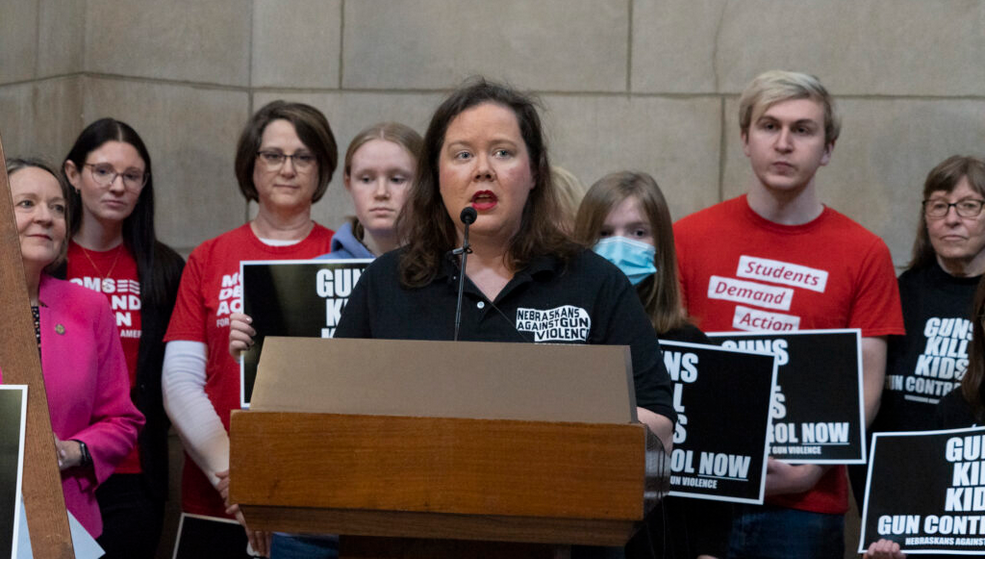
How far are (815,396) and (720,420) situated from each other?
0.40 meters

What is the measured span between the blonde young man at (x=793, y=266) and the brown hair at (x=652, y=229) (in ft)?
1.35

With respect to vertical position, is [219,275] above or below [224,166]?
below

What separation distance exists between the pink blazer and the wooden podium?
1.94 metres

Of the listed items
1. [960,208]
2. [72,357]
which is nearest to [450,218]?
[72,357]

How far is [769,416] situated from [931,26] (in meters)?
3.23

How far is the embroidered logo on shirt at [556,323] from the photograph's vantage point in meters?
2.86

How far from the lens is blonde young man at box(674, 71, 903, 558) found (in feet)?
13.7

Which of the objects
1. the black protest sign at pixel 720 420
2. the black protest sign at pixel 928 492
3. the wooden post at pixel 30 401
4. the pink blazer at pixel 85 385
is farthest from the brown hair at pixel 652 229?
the wooden post at pixel 30 401

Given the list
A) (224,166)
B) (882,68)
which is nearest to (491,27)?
(224,166)

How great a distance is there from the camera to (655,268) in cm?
409

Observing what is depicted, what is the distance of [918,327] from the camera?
4.64 meters

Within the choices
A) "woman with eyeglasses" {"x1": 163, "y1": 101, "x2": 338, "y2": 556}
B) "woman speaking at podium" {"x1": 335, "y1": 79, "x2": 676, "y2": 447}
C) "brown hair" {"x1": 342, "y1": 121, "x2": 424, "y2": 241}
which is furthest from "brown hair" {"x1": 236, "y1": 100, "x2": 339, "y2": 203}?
"woman speaking at podium" {"x1": 335, "y1": 79, "x2": 676, "y2": 447}

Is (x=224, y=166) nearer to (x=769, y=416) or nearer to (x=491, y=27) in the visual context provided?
(x=491, y=27)

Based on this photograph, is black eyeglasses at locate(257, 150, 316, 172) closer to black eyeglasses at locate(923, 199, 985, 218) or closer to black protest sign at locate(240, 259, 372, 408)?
black protest sign at locate(240, 259, 372, 408)
